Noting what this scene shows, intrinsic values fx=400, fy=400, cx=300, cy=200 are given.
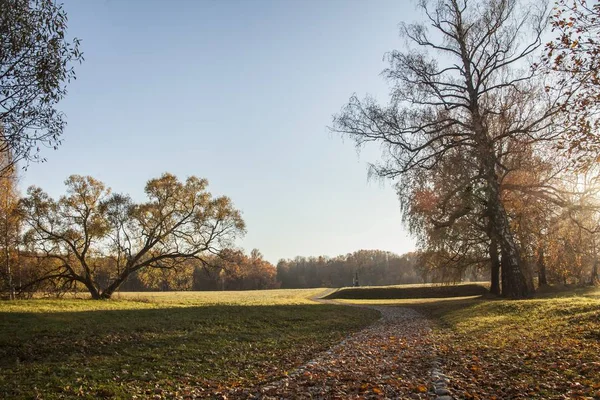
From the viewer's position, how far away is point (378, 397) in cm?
782

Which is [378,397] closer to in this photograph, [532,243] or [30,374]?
[30,374]

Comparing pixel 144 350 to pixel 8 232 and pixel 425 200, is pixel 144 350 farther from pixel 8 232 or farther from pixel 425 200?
pixel 8 232

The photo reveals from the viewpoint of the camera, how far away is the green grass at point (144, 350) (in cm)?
898

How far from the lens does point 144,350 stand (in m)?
12.7

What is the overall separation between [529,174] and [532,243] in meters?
7.07

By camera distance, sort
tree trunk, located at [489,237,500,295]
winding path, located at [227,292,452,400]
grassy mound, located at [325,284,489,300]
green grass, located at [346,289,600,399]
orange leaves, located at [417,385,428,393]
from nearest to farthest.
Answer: green grass, located at [346,289,600,399] < orange leaves, located at [417,385,428,393] < winding path, located at [227,292,452,400] < tree trunk, located at [489,237,500,295] < grassy mound, located at [325,284,489,300]

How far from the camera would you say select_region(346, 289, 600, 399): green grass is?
24.2 feet

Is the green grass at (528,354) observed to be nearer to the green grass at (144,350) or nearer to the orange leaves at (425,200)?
the green grass at (144,350)

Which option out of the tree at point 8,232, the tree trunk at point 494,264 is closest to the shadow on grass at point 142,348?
the tree at point 8,232

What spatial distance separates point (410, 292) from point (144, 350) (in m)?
55.0

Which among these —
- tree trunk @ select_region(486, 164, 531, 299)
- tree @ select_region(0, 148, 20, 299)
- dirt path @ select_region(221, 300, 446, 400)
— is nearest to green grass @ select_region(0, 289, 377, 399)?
dirt path @ select_region(221, 300, 446, 400)

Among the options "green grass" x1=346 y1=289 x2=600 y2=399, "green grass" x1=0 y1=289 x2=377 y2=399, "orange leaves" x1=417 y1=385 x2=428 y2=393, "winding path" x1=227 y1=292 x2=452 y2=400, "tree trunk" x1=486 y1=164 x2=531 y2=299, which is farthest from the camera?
"tree trunk" x1=486 y1=164 x2=531 y2=299

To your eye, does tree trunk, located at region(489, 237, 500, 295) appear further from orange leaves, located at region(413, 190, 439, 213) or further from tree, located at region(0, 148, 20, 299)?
tree, located at region(0, 148, 20, 299)

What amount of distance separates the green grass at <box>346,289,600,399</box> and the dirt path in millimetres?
719
